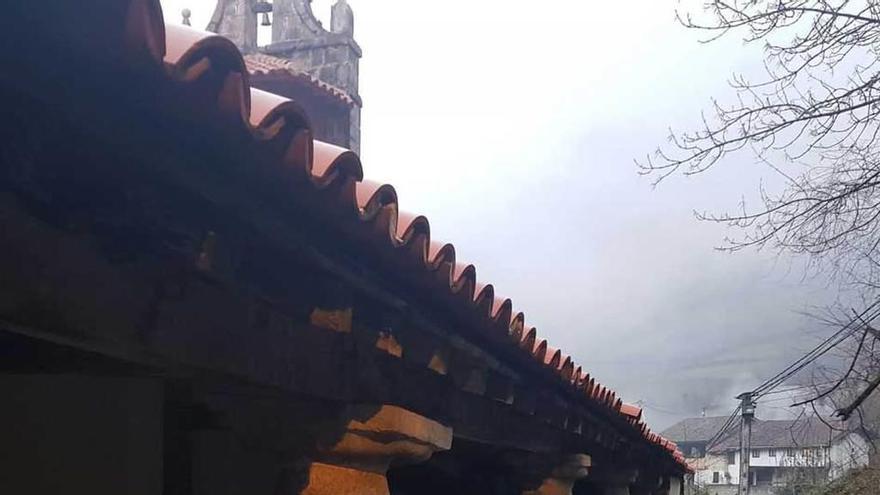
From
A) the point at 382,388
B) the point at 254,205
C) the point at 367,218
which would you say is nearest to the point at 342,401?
the point at 382,388

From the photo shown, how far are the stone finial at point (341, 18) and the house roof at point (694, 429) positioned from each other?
146 ft

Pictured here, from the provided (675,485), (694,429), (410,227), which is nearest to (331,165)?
(410,227)

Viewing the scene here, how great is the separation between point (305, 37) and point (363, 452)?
1254 centimetres

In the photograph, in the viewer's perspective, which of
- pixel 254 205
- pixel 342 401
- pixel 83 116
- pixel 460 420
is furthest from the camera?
pixel 460 420

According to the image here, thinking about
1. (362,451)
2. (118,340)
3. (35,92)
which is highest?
(35,92)

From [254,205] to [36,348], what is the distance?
68cm

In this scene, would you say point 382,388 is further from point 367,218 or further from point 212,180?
point 212,180

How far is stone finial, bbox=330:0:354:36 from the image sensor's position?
14168mm

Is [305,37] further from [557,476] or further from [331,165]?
[331,165]

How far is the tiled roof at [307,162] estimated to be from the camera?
115 cm

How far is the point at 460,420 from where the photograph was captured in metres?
3.17

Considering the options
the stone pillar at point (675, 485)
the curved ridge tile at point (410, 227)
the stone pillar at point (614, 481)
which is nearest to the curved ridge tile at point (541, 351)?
the curved ridge tile at point (410, 227)

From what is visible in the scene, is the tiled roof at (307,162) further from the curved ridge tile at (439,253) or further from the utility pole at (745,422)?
the utility pole at (745,422)

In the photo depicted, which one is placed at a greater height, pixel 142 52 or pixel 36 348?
pixel 142 52
